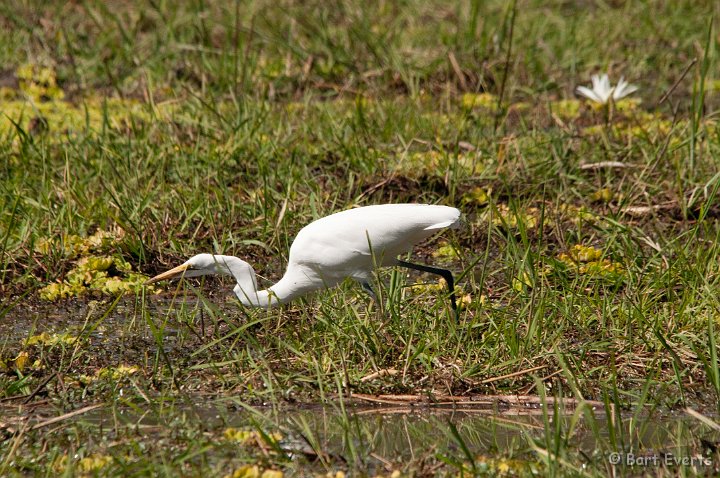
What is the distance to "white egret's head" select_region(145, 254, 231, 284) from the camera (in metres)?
4.05

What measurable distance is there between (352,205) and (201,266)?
1218 millimetres

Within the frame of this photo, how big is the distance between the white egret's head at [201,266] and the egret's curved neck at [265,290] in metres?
0.03

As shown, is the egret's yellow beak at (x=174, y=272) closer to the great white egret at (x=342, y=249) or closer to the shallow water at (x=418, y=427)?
the great white egret at (x=342, y=249)

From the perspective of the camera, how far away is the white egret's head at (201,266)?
405 cm

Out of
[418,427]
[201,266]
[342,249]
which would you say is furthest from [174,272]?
[418,427]

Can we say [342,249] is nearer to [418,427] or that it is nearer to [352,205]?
[418,427]

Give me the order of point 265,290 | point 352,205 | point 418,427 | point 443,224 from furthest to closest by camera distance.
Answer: point 352,205
point 265,290
point 443,224
point 418,427

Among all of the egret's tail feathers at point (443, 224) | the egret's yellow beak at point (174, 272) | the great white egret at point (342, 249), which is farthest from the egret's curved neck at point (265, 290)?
the egret's tail feathers at point (443, 224)

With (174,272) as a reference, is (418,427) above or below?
below

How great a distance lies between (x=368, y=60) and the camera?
6.87 m

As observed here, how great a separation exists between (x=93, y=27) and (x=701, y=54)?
4.01 meters

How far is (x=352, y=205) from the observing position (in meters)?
5.14

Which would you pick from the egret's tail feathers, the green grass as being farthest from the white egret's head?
the egret's tail feathers

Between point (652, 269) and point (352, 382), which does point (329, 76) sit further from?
point (352, 382)
